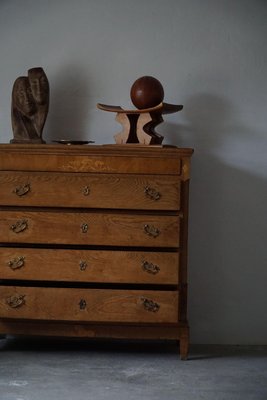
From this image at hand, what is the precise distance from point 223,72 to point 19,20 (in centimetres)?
129

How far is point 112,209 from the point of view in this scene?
330cm

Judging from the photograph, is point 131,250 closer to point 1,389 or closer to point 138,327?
point 138,327

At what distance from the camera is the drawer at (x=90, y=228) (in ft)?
10.6

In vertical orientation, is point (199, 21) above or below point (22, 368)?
above

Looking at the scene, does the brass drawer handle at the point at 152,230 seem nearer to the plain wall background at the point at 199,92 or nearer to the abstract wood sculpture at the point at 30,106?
the plain wall background at the point at 199,92

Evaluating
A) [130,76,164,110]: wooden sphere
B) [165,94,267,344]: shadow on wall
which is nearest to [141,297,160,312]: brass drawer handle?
[165,94,267,344]: shadow on wall

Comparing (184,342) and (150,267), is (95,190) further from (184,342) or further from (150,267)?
(184,342)

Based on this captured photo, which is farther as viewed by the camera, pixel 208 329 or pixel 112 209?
pixel 208 329

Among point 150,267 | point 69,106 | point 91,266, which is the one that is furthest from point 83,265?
point 69,106

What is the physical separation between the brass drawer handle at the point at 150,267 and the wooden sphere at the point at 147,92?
885mm

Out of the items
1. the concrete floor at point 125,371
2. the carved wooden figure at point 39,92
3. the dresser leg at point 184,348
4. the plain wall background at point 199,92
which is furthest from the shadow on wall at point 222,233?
the carved wooden figure at point 39,92

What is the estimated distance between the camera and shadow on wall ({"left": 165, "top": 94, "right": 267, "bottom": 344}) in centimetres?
379

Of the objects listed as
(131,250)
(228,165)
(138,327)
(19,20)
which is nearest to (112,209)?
(131,250)

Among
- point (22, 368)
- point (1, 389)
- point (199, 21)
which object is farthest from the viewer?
point (199, 21)
